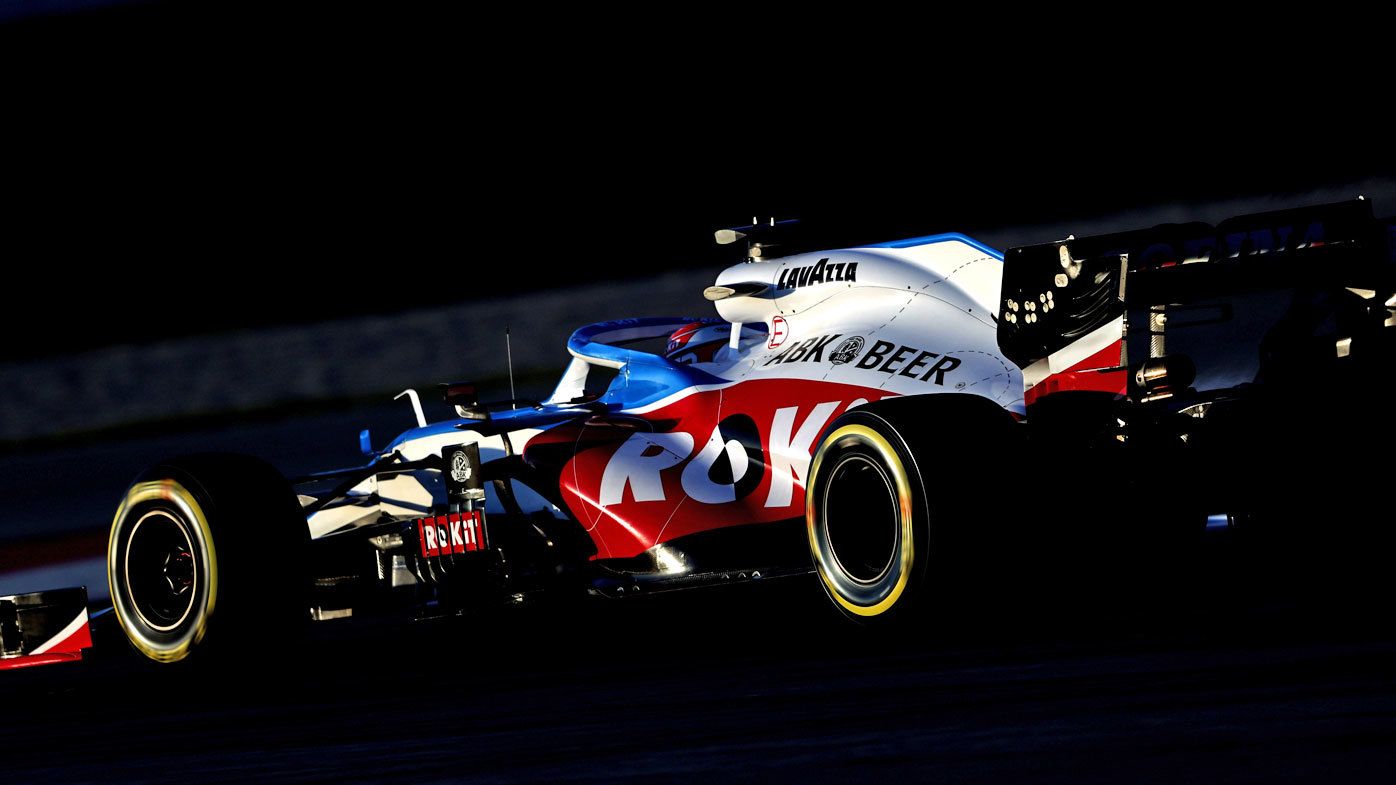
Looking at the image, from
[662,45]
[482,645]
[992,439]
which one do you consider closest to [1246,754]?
[992,439]

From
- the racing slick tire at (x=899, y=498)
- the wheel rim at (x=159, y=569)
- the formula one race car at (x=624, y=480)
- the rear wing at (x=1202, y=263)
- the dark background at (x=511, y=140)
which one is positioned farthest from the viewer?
the dark background at (x=511, y=140)

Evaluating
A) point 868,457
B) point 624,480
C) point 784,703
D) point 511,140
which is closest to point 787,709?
point 784,703

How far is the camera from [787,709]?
427 cm

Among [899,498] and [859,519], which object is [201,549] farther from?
[899,498]

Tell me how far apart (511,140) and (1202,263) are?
12.0m

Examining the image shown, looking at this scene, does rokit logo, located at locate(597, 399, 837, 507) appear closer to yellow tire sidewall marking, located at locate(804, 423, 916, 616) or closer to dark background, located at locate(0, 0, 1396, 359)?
yellow tire sidewall marking, located at locate(804, 423, 916, 616)

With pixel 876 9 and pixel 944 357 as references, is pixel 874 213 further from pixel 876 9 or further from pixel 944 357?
pixel 944 357

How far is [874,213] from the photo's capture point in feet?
50.8

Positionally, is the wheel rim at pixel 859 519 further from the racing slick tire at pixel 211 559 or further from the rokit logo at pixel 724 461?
the racing slick tire at pixel 211 559

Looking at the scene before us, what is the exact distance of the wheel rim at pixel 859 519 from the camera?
16.8ft

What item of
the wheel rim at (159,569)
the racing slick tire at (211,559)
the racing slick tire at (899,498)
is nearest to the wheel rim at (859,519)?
the racing slick tire at (899,498)

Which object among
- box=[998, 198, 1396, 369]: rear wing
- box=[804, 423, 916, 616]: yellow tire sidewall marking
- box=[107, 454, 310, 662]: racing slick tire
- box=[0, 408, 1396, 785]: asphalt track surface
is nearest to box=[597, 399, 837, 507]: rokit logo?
box=[0, 408, 1396, 785]: asphalt track surface

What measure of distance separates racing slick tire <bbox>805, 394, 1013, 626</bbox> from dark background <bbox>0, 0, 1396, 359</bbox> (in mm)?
9816

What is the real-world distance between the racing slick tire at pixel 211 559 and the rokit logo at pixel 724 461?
1106 mm
